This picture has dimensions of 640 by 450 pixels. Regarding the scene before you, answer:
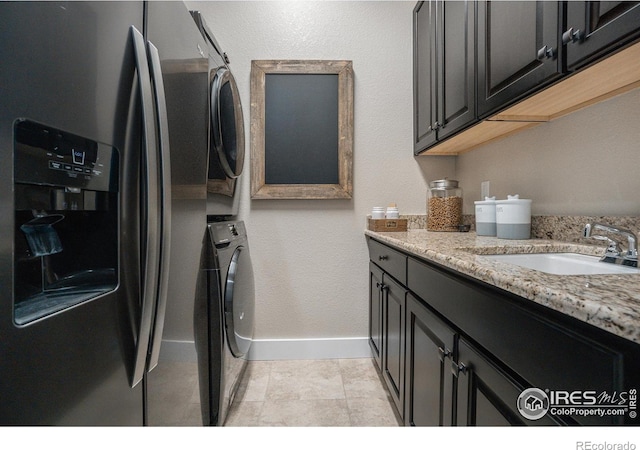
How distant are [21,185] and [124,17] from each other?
476mm

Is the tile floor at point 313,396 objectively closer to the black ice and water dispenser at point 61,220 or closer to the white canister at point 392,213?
the white canister at point 392,213

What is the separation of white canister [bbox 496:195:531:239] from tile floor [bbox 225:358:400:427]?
1069mm

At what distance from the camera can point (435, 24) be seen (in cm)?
178

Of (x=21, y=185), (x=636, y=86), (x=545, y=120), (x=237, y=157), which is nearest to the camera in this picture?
(x=21, y=185)

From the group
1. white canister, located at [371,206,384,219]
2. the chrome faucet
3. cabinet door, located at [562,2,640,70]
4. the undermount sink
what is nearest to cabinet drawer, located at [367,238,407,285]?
white canister, located at [371,206,384,219]

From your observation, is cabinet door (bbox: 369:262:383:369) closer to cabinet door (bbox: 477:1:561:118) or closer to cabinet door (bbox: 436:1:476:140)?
cabinet door (bbox: 436:1:476:140)

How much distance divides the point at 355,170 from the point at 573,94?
1341 mm

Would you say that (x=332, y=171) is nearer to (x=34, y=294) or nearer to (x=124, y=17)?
(x=124, y=17)

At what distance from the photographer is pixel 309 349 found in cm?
224

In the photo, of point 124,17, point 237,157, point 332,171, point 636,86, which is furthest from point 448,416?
point 332,171

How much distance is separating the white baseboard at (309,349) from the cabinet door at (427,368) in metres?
0.96

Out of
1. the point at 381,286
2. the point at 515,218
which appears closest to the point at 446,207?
the point at 515,218

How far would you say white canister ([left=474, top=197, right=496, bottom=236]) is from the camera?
1.52 metres

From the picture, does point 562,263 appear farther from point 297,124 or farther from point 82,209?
point 297,124
